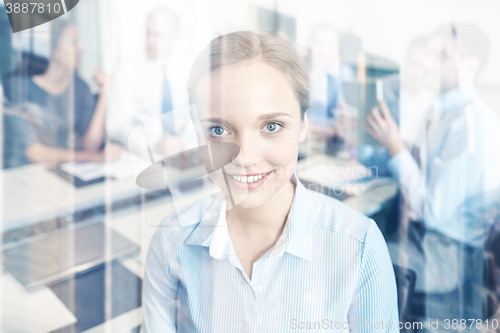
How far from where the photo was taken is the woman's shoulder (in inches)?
23.2

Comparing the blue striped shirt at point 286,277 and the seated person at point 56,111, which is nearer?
the blue striped shirt at point 286,277

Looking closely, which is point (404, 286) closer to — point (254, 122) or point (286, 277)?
point (286, 277)

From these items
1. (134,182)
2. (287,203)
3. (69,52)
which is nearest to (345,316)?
(287,203)

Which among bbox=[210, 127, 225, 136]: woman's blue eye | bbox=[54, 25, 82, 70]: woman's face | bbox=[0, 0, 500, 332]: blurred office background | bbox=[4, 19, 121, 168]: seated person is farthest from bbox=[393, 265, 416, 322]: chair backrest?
bbox=[54, 25, 82, 70]: woman's face

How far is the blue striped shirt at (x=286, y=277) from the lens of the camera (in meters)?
0.58

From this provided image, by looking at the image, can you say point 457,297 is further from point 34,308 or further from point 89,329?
point 34,308

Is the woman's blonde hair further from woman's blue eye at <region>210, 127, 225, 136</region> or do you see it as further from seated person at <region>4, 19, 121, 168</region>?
seated person at <region>4, 19, 121, 168</region>

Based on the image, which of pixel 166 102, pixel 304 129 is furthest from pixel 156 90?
pixel 304 129

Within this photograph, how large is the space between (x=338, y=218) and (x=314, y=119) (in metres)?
0.18

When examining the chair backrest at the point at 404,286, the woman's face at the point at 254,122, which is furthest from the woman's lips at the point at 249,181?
the chair backrest at the point at 404,286

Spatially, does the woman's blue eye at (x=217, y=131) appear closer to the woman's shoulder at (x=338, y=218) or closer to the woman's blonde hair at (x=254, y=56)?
the woman's blonde hair at (x=254, y=56)

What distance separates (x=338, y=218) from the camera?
0.60m

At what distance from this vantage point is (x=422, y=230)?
644 millimetres

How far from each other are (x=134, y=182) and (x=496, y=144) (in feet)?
2.23
